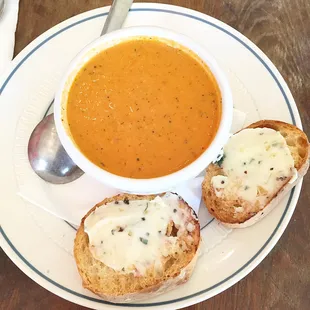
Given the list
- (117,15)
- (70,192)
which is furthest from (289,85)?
(70,192)

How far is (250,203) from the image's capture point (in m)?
1.72

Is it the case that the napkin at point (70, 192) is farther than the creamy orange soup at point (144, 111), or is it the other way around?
the napkin at point (70, 192)

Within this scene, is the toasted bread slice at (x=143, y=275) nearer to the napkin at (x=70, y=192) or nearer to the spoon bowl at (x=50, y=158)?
the napkin at (x=70, y=192)

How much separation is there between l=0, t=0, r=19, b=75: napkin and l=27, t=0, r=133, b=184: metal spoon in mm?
330

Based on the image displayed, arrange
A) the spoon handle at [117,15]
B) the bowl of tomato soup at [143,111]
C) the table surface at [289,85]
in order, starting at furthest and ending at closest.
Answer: the spoon handle at [117,15] < the table surface at [289,85] < the bowl of tomato soup at [143,111]

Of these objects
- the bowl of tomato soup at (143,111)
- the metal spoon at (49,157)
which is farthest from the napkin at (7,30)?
the bowl of tomato soup at (143,111)

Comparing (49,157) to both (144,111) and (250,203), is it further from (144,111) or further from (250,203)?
(250,203)

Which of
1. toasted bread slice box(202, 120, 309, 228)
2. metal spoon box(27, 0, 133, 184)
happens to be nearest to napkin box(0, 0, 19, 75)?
metal spoon box(27, 0, 133, 184)

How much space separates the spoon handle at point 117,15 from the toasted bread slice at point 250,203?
0.63 meters

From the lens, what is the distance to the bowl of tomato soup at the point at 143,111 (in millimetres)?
1604

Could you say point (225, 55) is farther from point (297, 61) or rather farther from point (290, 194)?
point (290, 194)

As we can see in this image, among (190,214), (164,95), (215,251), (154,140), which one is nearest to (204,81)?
(164,95)

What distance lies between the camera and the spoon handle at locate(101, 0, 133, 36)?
1.97m

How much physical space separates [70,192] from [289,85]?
36.8 inches
